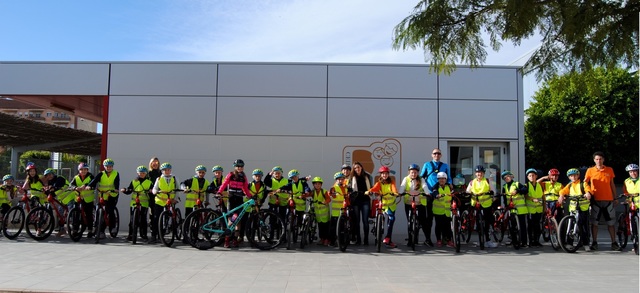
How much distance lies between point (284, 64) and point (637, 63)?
835cm

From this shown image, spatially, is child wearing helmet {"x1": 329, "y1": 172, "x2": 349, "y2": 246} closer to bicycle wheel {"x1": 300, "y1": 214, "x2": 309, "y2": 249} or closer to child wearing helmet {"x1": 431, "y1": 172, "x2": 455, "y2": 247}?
bicycle wheel {"x1": 300, "y1": 214, "x2": 309, "y2": 249}

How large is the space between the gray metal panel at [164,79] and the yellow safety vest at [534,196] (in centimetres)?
782

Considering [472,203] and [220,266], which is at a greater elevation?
[472,203]

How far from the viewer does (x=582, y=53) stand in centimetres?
561

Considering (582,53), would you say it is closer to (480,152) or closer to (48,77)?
(480,152)

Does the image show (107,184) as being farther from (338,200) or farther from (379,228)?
(379,228)

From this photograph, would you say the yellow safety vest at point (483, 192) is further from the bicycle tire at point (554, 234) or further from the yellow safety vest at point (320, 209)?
the yellow safety vest at point (320, 209)

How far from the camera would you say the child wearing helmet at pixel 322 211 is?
31.9 feet

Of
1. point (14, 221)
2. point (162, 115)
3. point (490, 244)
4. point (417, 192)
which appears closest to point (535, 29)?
point (417, 192)

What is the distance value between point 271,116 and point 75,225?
5.11 meters

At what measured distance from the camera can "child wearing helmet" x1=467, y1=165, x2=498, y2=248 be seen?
9530 mm

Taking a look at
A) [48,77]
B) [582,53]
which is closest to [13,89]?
[48,77]

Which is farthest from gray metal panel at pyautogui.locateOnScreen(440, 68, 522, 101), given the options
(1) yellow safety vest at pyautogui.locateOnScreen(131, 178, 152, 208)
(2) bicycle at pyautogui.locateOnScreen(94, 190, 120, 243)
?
(2) bicycle at pyautogui.locateOnScreen(94, 190, 120, 243)

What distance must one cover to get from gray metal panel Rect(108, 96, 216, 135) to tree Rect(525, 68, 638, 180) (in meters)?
12.2
